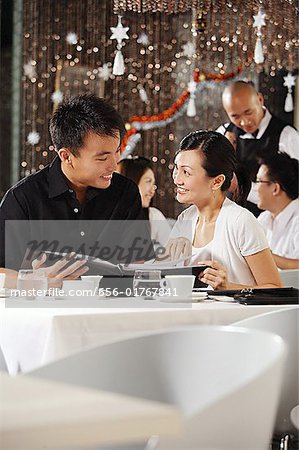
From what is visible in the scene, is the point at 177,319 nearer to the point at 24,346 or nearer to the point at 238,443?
the point at 24,346

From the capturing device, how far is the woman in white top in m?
3.22

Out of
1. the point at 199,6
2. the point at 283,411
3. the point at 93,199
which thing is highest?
the point at 199,6

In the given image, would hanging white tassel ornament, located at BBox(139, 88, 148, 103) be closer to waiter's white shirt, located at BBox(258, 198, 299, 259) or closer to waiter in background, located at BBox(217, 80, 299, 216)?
waiter in background, located at BBox(217, 80, 299, 216)

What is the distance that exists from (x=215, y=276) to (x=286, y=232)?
179 cm

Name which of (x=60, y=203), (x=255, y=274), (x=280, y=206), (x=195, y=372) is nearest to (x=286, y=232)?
(x=280, y=206)

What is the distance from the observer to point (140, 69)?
6.60m

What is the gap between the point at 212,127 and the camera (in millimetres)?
6746

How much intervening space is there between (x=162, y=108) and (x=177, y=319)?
167 inches

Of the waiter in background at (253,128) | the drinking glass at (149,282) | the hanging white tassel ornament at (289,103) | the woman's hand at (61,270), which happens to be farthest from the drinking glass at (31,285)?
the hanging white tassel ornament at (289,103)

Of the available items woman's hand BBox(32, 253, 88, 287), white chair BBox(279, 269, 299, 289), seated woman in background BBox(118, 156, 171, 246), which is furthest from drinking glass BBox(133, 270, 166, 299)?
seated woman in background BBox(118, 156, 171, 246)

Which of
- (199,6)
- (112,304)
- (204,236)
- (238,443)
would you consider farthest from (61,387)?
(199,6)

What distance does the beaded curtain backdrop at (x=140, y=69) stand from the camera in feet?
20.1

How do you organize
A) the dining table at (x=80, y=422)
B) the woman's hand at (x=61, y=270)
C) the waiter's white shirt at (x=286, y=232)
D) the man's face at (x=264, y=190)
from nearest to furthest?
1. the dining table at (x=80, y=422)
2. the woman's hand at (x=61, y=270)
3. the waiter's white shirt at (x=286, y=232)
4. the man's face at (x=264, y=190)

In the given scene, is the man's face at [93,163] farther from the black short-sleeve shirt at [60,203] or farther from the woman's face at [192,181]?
the woman's face at [192,181]
